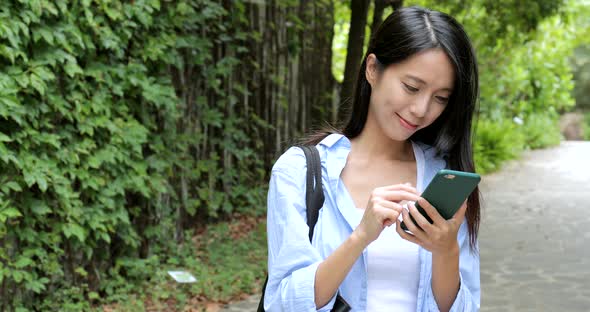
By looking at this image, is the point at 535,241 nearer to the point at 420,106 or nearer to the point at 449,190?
the point at 420,106

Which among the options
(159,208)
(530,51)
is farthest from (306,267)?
(530,51)

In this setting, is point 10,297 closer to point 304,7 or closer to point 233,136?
point 233,136

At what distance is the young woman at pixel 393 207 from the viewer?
179 cm

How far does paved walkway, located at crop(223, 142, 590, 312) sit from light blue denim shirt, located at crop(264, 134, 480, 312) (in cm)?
230

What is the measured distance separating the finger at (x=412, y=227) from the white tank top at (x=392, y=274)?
198 millimetres

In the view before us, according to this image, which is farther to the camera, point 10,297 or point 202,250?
point 202,250

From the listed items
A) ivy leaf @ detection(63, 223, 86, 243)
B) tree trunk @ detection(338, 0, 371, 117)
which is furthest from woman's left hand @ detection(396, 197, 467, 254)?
tree trunk @ detection(338, 0, 371, 117)

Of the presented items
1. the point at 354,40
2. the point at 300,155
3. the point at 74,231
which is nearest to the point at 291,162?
the point at 300,155

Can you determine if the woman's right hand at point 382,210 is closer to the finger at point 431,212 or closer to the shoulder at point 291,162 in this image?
the finger at point 431,212

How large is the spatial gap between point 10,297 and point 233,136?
333cm

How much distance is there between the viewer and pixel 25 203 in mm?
4711

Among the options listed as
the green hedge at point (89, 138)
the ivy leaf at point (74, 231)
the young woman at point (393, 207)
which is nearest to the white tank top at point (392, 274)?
the young woman at point (393, 207)

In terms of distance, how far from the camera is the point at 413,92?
1952 mm

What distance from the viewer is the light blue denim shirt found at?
1.85m
